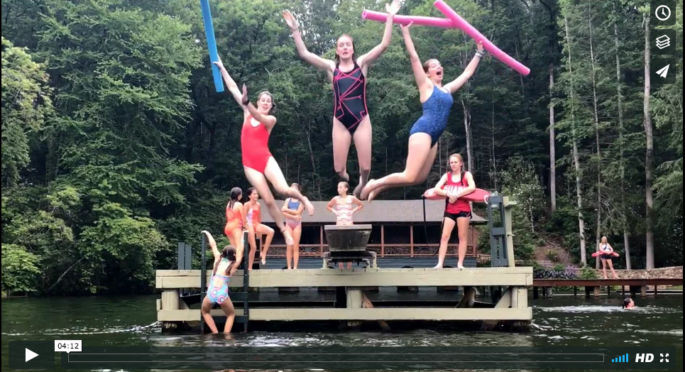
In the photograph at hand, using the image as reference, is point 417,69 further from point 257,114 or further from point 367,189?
point 257,114

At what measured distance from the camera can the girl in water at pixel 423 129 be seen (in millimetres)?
11219

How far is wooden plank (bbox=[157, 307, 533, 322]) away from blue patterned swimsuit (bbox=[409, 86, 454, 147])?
3114mm

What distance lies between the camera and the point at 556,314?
18047mm

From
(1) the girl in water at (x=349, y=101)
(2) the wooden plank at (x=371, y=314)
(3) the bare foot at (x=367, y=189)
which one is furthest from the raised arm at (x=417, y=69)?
(2) the wooden plank at (x=371, y=314)

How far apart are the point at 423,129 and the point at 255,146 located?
2.70 meters

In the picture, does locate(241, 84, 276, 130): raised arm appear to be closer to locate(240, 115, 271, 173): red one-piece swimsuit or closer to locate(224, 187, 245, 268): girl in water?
locate(240, 115, 271, 173): red one-piece swimsuit

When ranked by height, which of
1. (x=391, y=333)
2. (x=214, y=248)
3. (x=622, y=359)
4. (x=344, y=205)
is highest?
(x=344, y=205)

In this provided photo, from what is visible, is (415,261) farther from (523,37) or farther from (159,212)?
(523,37)

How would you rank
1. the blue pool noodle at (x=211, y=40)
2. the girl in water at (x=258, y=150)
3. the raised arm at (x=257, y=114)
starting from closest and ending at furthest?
the blue pool noodle at (x=211, y=40), the raised arm at (x=257, y=114), the girl in water at (x=258, y=150)

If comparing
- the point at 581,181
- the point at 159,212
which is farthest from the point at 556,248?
the point at 159,212

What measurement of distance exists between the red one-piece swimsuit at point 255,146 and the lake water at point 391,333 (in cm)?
269

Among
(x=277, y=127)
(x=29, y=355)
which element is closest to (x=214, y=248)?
(x=29, y=355)

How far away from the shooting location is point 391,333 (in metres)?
13.7

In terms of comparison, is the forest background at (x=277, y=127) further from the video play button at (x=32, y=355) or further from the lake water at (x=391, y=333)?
the video play button at (x=32, y=355)
